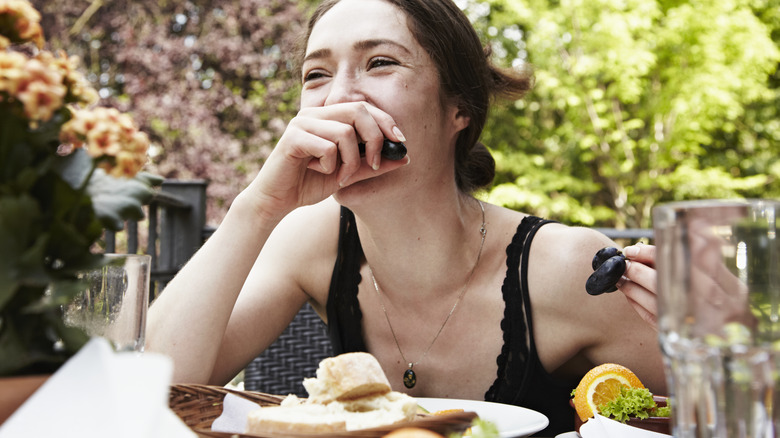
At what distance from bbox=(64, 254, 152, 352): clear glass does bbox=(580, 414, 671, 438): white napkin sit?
0.75 metres

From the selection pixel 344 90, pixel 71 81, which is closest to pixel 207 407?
pixel 71 81

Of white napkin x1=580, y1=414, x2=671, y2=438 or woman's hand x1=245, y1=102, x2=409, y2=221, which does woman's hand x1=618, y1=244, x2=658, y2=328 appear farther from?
woman's hand x1=245, y1=102, x2=409, y2=221

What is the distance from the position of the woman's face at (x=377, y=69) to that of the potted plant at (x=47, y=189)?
1.03m

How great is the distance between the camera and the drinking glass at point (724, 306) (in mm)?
633

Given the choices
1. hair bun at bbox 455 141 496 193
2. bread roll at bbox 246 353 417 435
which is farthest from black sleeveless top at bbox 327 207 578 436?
bread roll at bbox 246 353 417 435

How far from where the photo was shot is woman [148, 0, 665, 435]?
155 centimetres

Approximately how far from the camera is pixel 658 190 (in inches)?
420

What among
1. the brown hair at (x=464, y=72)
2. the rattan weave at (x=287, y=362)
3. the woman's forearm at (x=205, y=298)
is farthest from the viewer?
the rattan weave at (x=287, y=362)

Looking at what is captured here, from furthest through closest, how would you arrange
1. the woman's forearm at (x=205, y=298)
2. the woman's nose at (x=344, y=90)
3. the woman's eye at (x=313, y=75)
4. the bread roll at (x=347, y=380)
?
the woman's eye at (x=313, y=75) < the woman's nose at (x=344, y=90) < the woman's forearm at (x=205, y=298) < the bread roll at (x=347, y=380)

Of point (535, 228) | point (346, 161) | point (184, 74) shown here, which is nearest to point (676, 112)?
point (184, 74)

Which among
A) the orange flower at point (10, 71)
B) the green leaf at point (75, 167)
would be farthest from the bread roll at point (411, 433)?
the orange flower at point (10, 71)

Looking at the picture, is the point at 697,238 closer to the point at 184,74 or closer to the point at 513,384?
the point at 513,384

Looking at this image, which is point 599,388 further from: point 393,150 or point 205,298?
point 205,298

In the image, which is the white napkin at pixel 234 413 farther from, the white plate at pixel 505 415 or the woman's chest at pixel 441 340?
the woman's chest at pixel 441 340
